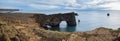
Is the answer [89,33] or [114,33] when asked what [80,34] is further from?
[114,33]

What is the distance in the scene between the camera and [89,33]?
10930mm

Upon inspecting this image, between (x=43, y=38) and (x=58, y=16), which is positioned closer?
(x=43, y=38)

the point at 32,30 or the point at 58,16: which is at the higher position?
the point at 32,30

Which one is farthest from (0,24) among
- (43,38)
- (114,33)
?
(114,33)

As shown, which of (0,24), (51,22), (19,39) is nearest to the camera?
(19,39)

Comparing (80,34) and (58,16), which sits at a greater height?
(80,34)

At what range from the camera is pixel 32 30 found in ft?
36.1

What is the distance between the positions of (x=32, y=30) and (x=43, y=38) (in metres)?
0.57

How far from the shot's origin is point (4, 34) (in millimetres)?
10648

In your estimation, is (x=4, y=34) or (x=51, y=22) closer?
(x=4, y=34)

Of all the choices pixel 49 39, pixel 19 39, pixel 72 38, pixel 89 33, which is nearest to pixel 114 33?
pixel 89 33

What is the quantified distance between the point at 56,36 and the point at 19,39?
4.29 ft

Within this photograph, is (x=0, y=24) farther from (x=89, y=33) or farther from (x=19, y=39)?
(x=89, y=33)

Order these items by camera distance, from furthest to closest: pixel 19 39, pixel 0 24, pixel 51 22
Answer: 1. pixel 51 22
2. pixel 0 24
3. pixel 19 39
